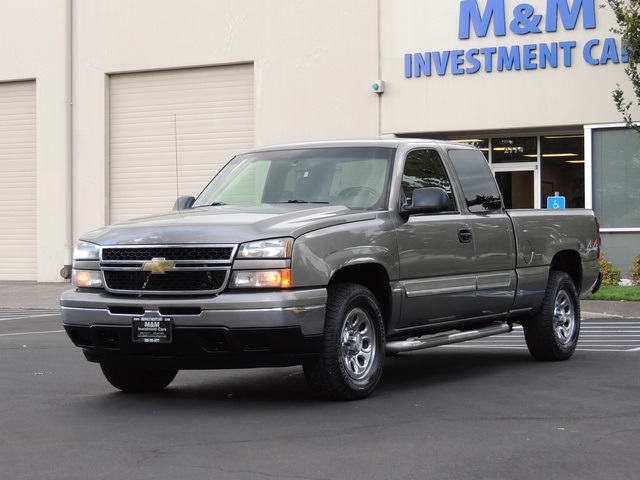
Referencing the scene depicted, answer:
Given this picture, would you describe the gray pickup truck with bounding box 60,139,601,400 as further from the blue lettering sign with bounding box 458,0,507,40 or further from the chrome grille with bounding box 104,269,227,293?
the blue lettering sign with bounding box 458,0,507,40

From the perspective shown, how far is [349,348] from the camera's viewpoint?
855cm

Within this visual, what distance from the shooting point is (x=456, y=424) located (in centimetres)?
750

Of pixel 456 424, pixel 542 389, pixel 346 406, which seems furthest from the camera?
pixel 542 389

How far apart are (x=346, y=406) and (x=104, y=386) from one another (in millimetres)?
2373

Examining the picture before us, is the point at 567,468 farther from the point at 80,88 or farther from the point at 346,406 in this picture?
the point at 80,88

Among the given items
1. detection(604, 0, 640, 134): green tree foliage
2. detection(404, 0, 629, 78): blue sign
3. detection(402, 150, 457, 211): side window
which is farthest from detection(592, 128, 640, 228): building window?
detection(402, 150, 457, 211): side window

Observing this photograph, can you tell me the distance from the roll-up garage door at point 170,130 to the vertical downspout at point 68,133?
100cm

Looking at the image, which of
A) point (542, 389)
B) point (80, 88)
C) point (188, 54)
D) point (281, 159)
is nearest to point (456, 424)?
point (542, 389)

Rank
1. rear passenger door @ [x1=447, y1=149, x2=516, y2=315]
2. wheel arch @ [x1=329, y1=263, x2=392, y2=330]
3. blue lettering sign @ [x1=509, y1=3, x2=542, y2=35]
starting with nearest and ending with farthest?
wheel arch @ [x1=329, y1=263, x2=392, y2=330] → rear passenger door @ [x1=447, y1=149, x2=516, y2=315] → blue lettering sign @ [x1=509, y1=3, x2=542, y2=35]

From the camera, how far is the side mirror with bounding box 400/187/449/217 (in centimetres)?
906

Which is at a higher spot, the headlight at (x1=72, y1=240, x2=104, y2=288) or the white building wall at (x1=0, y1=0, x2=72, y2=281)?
the white building wall at (x1=0, y1=0, x2=72, y2=281)

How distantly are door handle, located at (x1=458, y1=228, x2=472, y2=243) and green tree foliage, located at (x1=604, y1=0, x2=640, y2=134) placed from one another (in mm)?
13225

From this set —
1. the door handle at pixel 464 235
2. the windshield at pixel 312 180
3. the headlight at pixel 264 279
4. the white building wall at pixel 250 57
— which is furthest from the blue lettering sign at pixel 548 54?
the headlight at pixel 264 279

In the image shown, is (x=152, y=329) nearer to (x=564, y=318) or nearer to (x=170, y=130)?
(x=564, y=318)
